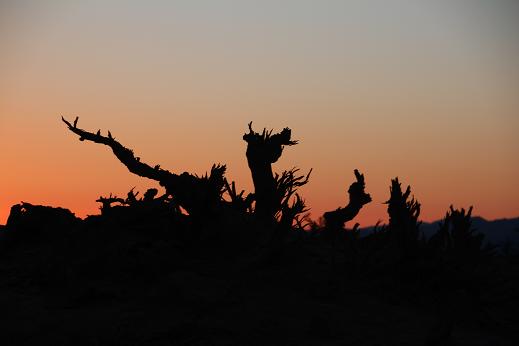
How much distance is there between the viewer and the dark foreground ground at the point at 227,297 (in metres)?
10.7

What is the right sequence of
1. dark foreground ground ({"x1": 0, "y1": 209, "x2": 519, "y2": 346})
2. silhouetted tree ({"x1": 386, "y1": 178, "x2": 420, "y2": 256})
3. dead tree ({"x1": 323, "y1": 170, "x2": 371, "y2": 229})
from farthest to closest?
dead tree ({"x1": 323, "y1": 170, "x2": 371, "y2": 229}) → silhouetted tree ({"x1": 386, "y1": 178, "x2": 420, "y2": 256}) → dark foreground ground ({"x1": 0, "y1": 209, "x2": 519, "y2": 346})

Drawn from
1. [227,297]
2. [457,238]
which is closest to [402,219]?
[457,238]

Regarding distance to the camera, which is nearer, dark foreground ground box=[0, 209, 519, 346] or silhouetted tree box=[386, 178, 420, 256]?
dark foreground ground box=[0, 209, 519, 346]

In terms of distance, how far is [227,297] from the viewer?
39.7 feet

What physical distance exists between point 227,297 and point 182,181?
399 cm

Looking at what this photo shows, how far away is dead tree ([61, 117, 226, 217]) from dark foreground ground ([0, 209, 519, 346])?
803 millimetres

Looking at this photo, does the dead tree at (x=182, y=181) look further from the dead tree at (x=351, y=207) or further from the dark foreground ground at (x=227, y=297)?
the dead tree at (x=351, y=207)

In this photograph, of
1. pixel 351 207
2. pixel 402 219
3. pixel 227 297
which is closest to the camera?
pixel 227 297

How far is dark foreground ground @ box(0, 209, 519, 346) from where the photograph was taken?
10.7 meters

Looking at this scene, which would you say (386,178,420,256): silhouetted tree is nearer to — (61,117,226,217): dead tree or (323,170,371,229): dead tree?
(323,170,371,229): dead tree

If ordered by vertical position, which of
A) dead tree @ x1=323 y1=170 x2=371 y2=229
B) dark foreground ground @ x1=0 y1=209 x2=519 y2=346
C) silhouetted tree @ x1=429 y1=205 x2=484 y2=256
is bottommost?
dark foreground ground @ x1=0 y1=209 x2=519 y2=346

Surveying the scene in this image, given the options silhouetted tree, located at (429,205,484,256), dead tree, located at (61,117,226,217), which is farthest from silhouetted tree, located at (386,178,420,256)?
dead tree, located at (61,117,226,217)

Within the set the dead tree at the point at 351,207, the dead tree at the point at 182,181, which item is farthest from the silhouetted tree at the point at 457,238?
the dead tree at the point at 182,181

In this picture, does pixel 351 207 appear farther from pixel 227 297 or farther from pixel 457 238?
pixel 227 297
